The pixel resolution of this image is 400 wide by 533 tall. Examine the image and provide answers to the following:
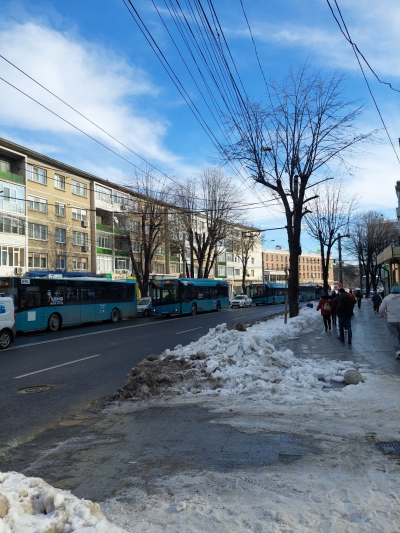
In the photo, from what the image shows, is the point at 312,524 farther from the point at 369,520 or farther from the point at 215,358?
the point at 215,358

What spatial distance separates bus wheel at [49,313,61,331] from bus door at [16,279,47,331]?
0.47m

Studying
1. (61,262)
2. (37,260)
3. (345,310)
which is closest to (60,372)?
(345,310)

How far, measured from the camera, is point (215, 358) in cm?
938

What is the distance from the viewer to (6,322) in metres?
16.0

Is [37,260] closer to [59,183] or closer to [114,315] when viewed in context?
[59,183]

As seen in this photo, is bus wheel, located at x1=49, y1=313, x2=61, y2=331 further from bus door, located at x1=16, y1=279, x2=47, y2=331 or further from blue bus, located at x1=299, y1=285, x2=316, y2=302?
blue bus, located at x1=299, y1=285, x2=316, y2=302

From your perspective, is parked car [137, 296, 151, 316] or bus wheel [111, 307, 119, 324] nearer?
bus wheel [111, 307, 119, 324]

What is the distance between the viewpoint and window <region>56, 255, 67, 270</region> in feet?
157

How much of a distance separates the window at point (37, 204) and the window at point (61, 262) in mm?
4807

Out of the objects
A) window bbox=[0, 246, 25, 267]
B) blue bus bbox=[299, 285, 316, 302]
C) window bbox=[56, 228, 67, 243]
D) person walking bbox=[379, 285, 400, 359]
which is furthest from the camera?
blue bus bbox=[299, 285, 316, 302]

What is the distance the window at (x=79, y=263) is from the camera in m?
50.8

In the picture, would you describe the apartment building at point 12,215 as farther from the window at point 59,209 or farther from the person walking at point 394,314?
the person walking at point 394,314

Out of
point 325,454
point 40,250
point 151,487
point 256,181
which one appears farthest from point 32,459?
point 40,250

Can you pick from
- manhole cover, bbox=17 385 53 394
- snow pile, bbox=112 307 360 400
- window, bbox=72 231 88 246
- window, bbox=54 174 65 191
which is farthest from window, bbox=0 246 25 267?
snow pile, bbox=112 307 360 400
